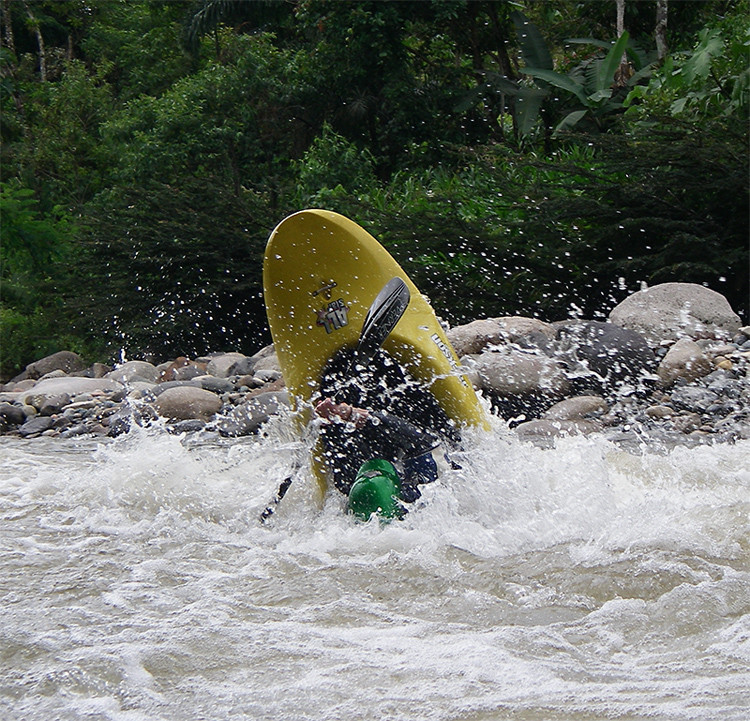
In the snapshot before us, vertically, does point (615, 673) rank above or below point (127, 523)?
below

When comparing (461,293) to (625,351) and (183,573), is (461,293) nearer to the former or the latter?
(625,351)

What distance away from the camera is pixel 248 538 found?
433cm

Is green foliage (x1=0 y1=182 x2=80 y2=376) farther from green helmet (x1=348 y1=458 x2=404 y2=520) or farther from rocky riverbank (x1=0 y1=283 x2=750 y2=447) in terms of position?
green helmet (x1=348 y1=458 x2=404 y2=520)

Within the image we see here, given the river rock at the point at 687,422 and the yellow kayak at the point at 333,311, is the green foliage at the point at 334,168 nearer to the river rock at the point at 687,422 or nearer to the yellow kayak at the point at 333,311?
the river rock at the point at 687,422

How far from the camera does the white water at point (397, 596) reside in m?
2.70

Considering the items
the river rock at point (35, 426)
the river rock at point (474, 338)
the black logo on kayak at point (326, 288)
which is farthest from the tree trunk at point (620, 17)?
the black logo on kayak at point (326, 288)

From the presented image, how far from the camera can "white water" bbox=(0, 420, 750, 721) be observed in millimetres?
2695

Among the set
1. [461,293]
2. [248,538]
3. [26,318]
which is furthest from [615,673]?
[26,318]

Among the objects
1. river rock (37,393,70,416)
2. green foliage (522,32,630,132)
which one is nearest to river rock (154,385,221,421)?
river rock (37,393,70,416)

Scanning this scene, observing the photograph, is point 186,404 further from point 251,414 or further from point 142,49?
point 142,49

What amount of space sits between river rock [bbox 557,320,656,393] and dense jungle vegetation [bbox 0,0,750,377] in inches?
55.2

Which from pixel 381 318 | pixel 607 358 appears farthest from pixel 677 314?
pixel 381 318

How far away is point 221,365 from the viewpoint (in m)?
10.0

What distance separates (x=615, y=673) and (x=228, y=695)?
1129mm
